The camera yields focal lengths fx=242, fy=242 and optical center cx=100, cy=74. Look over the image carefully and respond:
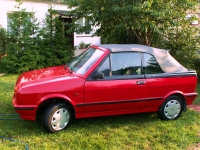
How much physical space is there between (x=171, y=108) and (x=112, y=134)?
1.50 m

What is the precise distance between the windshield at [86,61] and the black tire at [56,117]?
0.78 m

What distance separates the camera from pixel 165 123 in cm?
500

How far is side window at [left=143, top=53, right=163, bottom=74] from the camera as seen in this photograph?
4938 millimetres

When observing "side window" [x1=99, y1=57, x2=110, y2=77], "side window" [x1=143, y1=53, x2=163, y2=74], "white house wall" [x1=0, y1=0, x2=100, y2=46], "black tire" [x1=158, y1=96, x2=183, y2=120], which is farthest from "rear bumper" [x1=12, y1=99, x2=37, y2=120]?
"white house wall" [x1=0, y1=0, x2=100, y2=46]

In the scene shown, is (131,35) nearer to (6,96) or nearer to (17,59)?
(17,59)

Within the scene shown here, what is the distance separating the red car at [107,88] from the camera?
4289 mm

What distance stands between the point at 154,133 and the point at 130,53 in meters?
1.63

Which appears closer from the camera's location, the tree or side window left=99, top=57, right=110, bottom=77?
side window left=99, top=57, right=110, bottom=77

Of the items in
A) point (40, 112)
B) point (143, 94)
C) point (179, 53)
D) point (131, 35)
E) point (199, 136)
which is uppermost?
point (131, 35)

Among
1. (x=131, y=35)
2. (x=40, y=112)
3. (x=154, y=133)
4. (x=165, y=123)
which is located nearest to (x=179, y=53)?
(x=131, y=35)

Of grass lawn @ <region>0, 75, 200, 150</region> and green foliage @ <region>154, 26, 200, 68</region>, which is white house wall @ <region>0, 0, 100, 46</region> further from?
grass lawn @ <region>0, 75, 200, 150</region>

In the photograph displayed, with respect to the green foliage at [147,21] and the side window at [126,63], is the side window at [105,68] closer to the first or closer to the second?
the side window at [126,63]

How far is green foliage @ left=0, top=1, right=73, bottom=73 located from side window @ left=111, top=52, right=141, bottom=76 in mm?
5823

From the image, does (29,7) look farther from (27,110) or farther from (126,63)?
(27,110)
